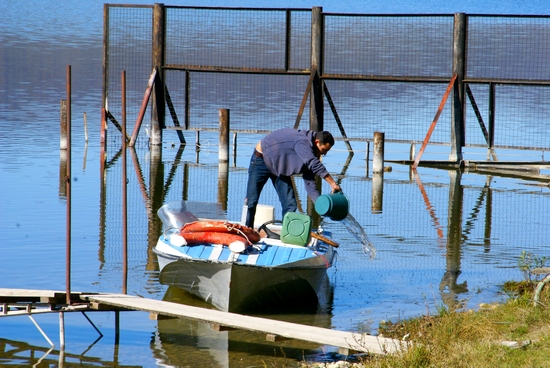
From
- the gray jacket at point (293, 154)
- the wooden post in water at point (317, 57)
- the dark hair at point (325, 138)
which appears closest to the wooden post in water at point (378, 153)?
the wooden post in water at point (317, 57)

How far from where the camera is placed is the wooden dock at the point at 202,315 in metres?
8.51

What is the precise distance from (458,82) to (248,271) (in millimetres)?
12910

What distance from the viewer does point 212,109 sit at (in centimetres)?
3353

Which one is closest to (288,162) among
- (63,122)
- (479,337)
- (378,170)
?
(479,337)

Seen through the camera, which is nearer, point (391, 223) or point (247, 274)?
point (247, 274)

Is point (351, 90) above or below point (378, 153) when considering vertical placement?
above

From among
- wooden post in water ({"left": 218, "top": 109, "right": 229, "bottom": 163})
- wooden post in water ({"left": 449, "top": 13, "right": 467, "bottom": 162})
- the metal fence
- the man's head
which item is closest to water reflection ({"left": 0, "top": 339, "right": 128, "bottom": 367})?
the man's head

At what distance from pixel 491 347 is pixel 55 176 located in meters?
13.8

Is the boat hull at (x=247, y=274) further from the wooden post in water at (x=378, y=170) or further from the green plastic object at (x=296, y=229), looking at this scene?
the wooden post in water at (x=378, y=170)

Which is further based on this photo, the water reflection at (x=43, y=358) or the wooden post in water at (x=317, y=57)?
the wooden post in water at (x=317, y=57)

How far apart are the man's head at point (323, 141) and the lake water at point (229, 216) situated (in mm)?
1764

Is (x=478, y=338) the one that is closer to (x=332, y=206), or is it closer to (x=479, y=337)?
(x=479, y=337)

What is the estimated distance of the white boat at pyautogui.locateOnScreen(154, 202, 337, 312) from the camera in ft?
33.1

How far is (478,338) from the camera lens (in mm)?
8578
